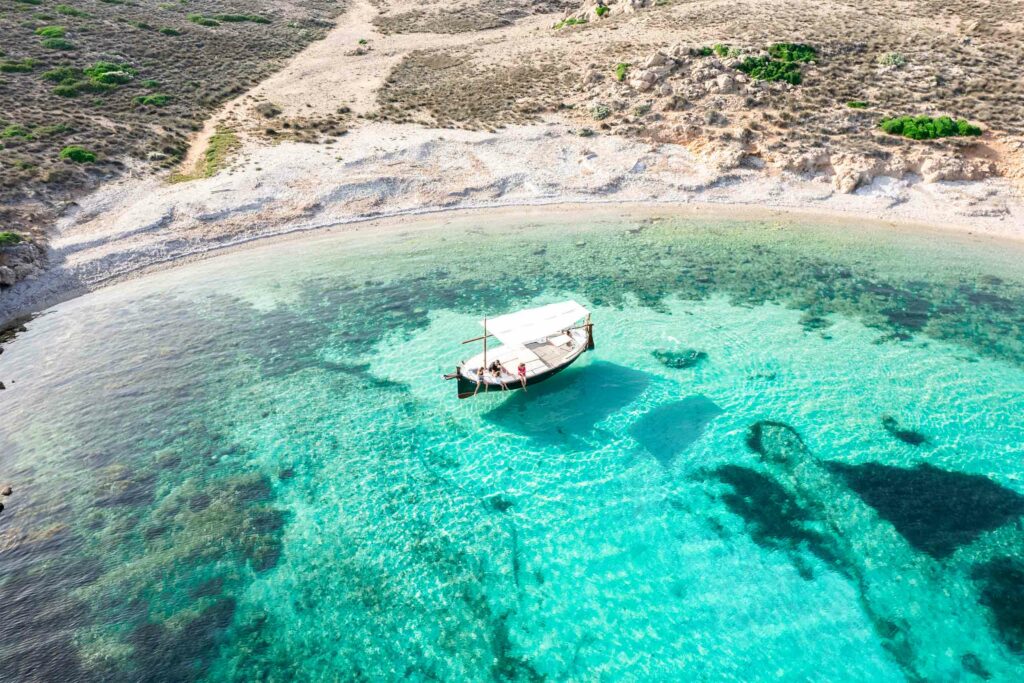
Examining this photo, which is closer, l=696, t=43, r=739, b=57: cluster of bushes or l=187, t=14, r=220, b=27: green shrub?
l=696, t=43, r=739, b=57: cluster of bushes

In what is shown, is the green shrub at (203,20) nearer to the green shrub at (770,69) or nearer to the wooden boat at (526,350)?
the green shrub at (770,69)

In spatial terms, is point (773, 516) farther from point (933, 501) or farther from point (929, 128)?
point (929, 128)

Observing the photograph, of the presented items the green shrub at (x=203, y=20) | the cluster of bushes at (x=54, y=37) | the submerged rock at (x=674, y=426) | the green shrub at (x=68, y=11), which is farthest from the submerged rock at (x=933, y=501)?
the green shrub at (x=68, y=11)

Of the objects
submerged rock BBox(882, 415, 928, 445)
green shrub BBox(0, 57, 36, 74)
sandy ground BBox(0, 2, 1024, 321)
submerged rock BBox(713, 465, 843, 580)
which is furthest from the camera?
green shrub BBox(0, 57, 36, 74)

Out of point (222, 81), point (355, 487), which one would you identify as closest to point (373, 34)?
point (222, 81)

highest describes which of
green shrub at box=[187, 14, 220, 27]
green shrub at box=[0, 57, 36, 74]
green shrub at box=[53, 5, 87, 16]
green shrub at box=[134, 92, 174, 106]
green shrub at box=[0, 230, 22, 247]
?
green shrub at box=[53, 5, 87, 16]

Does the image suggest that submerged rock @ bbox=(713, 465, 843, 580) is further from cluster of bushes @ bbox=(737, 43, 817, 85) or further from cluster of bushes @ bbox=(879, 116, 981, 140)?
cluster of bushes @ bbox=(737, 43, 817, 85)

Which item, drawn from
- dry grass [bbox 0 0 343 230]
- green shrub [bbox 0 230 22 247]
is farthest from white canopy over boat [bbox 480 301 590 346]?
dry grass [bbox 0 0 343 230]

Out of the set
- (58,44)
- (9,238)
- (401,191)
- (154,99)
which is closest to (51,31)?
(58,44)
